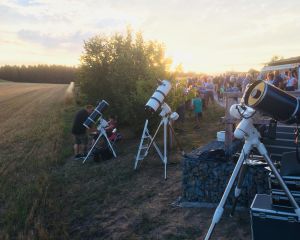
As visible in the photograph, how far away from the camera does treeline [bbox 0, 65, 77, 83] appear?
388 ft

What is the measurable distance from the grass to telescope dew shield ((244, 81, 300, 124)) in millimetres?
2360

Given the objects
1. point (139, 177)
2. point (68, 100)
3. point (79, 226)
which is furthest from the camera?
point (68, 100)

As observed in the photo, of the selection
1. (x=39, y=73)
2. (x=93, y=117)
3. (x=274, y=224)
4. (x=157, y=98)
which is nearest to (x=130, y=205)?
(x=157, y=98)

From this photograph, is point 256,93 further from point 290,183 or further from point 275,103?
point 290,183

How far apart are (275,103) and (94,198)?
5.62 m

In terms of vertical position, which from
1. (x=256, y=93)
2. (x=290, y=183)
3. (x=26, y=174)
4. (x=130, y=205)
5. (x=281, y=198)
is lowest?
(x=26, y=174)

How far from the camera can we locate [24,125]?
22344mm

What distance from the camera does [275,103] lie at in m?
4.42

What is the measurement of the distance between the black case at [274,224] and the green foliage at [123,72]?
31.7 feet

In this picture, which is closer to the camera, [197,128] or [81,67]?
[197,128]

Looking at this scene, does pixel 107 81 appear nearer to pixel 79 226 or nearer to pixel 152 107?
pixel 152 107

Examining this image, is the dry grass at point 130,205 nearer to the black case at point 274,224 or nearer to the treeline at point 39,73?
the black case at point 274,224

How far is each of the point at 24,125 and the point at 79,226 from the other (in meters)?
16.3

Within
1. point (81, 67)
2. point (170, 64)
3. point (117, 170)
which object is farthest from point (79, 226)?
point (81, 67)
